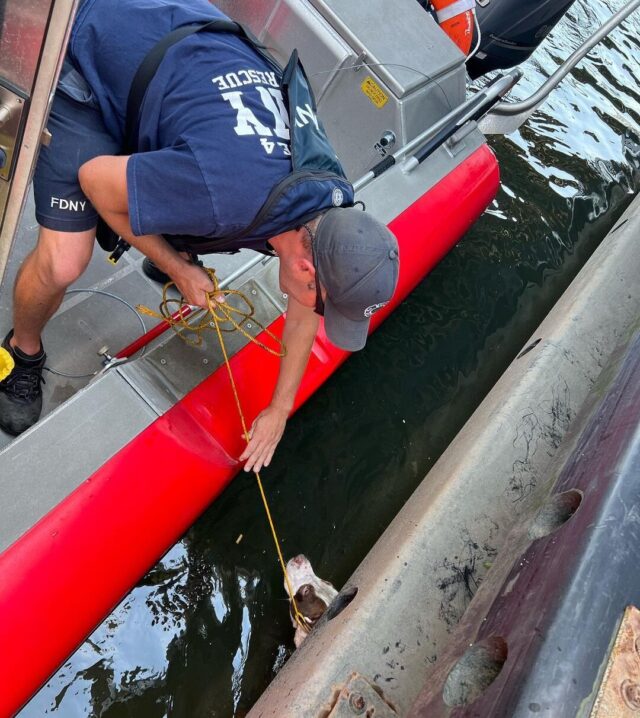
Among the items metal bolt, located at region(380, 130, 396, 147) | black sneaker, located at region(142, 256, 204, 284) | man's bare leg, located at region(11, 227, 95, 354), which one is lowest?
black sneaker, located at region(142, 256, 204, 284)

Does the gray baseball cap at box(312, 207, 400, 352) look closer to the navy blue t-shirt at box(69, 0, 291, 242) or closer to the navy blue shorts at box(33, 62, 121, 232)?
the navy blue t-shirt at box(69, 0, 291, 242)

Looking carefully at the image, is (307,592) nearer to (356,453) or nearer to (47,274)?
(356,453)

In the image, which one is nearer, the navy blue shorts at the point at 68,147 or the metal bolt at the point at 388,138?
the navy blue shorts at the point at 68,147

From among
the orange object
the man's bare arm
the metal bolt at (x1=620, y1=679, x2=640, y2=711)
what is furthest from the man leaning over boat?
the orange object

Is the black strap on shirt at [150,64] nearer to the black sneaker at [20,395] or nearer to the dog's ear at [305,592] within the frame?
the black sneaker at [20,395]

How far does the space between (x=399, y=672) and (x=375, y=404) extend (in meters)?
1.73

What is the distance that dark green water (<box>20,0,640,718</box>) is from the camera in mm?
2457

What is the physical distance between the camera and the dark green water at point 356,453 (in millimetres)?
2457

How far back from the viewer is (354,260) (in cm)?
177

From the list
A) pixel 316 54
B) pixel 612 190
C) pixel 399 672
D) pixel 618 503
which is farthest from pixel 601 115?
pixel 399 672

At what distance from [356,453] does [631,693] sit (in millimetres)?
1898

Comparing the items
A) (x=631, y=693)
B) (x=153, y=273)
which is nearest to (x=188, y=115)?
(x=153, y=273)

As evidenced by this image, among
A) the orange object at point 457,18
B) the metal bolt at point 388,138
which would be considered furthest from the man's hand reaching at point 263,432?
the orange object at point 457,18

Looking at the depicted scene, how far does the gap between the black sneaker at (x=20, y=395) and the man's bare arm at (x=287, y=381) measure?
0.75 meters
